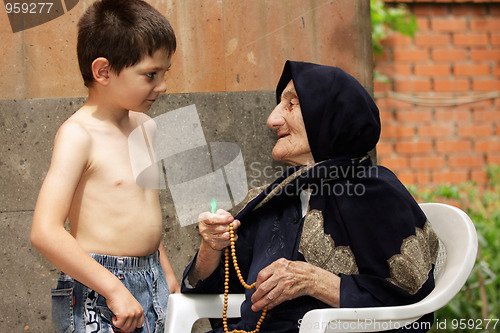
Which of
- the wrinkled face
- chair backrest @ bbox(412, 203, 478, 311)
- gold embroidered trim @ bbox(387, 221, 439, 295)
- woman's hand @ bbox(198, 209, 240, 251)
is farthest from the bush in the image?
woman's hand @ bbox(198, 209, 240, 251)

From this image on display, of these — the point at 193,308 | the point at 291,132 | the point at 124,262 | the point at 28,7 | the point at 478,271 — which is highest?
the point at 28,7

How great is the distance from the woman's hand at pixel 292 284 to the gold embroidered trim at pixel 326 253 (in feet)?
0.21

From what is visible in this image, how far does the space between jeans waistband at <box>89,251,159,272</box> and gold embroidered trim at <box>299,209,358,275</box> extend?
55cm

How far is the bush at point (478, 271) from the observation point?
4520 mm

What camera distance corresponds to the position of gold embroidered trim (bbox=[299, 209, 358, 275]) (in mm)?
2146

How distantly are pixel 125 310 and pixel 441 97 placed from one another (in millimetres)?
4280

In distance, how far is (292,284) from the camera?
2047 mm

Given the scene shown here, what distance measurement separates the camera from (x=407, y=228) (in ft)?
6.88

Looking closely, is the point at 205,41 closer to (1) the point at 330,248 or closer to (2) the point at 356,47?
(2) the point at 356,47

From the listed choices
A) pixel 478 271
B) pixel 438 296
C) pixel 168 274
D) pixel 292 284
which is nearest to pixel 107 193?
pixel 168 274

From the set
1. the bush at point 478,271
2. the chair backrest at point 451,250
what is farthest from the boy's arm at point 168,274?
the bush at point 478,271

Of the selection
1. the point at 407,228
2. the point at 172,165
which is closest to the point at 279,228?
the point at 407,228

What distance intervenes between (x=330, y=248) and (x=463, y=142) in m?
3.79

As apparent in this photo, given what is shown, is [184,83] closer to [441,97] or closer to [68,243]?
[68,243]
